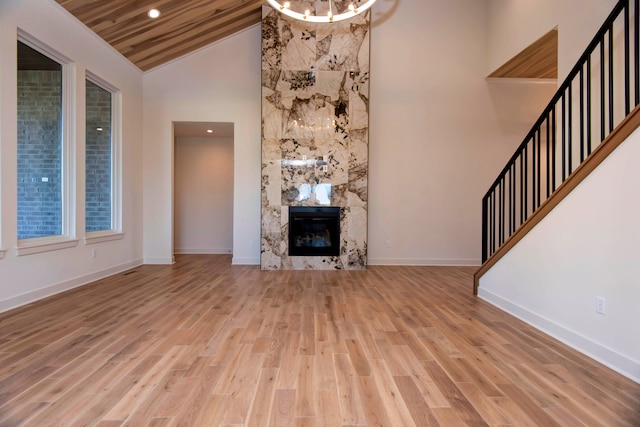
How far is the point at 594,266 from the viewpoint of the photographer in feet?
8.34

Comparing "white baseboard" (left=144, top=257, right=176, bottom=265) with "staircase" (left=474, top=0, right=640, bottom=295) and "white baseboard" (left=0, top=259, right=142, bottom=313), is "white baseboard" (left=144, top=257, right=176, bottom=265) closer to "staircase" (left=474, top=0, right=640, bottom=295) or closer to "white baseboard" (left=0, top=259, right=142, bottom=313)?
"white baseboard" (left=0, top=259, right=142, bottom=313)

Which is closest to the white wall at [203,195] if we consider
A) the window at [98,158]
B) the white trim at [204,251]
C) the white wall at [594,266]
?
the white trim at [204,251]

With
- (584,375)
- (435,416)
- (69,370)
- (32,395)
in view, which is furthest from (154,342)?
(584,375)

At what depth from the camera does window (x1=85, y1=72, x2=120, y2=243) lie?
15.9 ft

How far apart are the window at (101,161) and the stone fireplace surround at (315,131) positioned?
7.89 feet

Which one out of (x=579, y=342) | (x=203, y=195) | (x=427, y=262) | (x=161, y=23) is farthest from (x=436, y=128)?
(x=203, y=195)

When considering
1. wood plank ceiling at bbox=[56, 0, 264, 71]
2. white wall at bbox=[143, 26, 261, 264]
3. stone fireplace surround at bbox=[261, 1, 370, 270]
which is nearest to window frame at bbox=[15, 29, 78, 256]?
wood plank ceiling at bbox=[56, 0, 264, 71]

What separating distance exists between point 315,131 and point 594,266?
450cm

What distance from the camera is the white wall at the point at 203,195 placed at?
778cm

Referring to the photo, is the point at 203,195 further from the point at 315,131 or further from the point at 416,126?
the point at 416,126

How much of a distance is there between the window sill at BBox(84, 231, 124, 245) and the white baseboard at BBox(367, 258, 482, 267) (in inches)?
171

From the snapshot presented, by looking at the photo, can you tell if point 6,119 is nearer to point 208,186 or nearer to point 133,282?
point 133,282

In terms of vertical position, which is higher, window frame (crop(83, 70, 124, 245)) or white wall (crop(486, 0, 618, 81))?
white wall (crop(486, 0, 618, 81))

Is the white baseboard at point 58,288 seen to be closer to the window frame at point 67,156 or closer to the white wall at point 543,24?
the window frame at point 67,156
